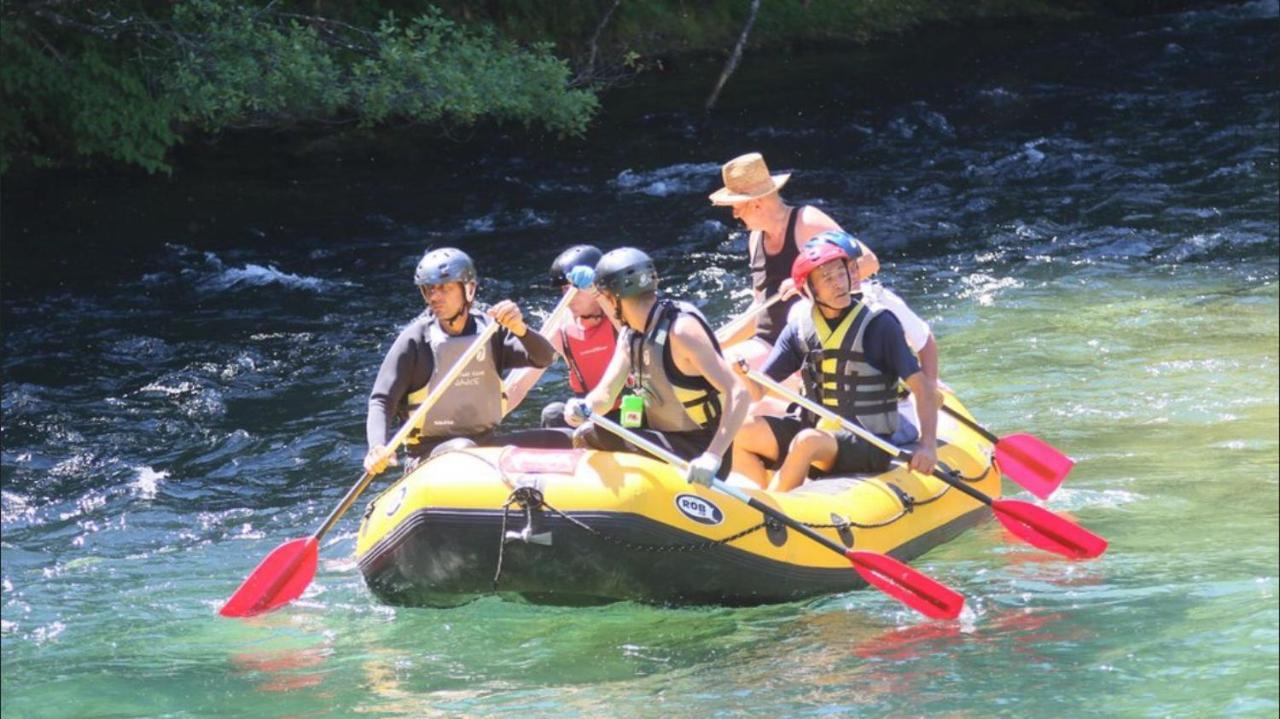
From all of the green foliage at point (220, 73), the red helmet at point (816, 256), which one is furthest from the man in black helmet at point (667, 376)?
the green foliage at point (220, 73)

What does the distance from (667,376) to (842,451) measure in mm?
1024

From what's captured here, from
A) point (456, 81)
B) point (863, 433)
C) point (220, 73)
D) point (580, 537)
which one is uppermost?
point (220, 73)

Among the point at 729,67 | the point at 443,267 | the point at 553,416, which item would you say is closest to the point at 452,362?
the point at 443,267

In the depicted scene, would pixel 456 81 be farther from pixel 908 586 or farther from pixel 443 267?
pixel 908 586

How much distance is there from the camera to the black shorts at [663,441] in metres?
6.88

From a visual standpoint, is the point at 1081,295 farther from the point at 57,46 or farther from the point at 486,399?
the point at 57,46

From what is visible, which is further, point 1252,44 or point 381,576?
point 1252,44

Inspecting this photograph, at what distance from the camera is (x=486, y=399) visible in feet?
24.1

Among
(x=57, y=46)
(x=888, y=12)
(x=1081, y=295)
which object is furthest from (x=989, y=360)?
(x=888, y=12)

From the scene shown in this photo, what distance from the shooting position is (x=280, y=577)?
7.00m

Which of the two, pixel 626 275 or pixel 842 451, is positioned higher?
pixel 626 275

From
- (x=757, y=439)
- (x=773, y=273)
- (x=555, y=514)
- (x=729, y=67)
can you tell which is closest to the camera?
(x=555, y=514)

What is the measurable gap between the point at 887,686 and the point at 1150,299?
645 cm

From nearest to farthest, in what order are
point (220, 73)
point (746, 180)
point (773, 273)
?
point (746, 180)
point (773, 273)
point (220, 73)
